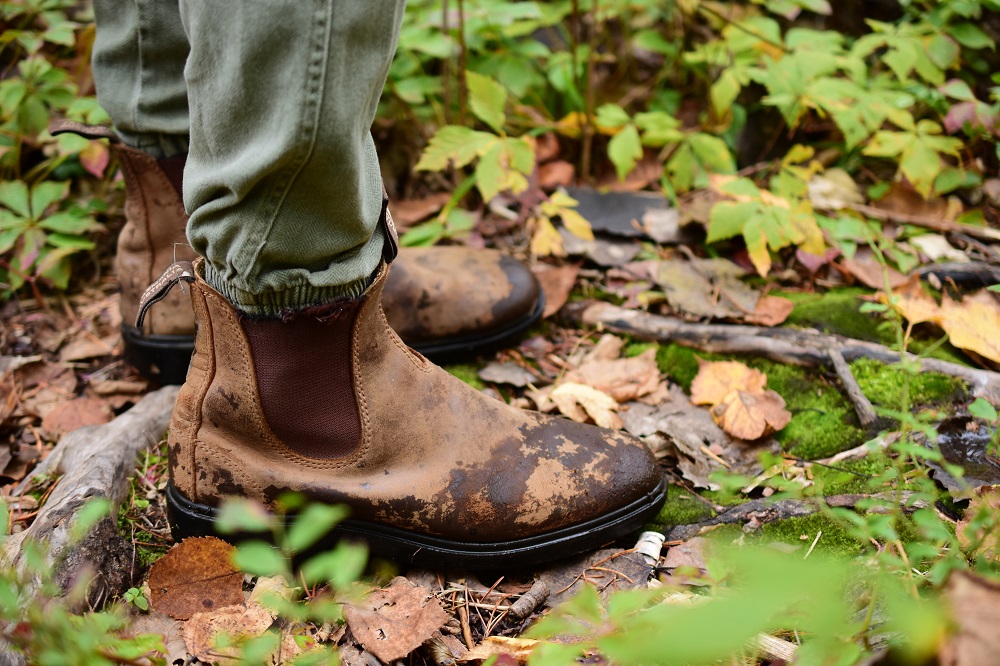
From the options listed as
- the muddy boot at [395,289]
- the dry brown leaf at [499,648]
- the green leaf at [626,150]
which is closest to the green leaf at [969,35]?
the green leaf at [626,150]

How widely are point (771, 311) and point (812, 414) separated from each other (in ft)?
1.40

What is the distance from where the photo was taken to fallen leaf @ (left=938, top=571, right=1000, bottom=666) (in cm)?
65

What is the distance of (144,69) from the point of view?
162cm

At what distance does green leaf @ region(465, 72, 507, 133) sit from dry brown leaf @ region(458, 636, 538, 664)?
5.65 feet

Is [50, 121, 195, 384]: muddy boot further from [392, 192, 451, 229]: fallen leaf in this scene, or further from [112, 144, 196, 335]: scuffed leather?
[392, 192, 451, 229]: fallen leaf

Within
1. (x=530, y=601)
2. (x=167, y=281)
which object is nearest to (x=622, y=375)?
(x=530, y=601)

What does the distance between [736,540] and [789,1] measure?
224 centimetres

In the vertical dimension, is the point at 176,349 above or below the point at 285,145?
below

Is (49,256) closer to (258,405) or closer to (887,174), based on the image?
(258,405)

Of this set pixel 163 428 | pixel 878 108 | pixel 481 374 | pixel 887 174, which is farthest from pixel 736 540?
pixel 887 174

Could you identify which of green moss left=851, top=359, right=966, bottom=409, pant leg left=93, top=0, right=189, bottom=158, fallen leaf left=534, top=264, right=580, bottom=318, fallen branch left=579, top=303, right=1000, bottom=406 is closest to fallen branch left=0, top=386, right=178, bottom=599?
pant leg left=93, top=0, right=189, bottom=158

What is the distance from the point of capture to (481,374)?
78.2 inches

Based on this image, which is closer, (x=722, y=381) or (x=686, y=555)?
(x=686, y=555)

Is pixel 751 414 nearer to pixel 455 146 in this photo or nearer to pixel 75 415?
pixel 455 146
